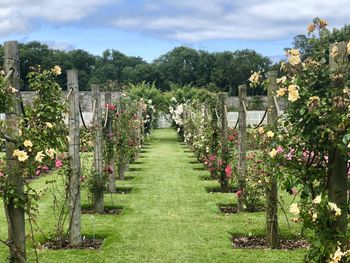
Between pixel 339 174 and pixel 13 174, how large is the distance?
2.54 meters

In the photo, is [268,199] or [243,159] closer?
[268,199]

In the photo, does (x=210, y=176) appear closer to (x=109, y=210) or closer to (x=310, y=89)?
(x=109, y=210)

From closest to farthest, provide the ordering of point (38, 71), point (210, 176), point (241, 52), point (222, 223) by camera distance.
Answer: point (38, 71) < point (222, 223) < point (210, 176) < point (241, 52)

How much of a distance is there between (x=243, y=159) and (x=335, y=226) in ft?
14.4

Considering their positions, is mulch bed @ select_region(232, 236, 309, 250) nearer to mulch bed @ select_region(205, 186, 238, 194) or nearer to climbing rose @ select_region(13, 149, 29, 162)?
climbing rose @ select_region(13, 149, 29, 162)

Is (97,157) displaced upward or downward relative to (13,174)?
downward

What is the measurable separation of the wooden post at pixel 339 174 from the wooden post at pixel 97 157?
15.4ft

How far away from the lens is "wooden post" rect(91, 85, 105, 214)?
7.67 metres

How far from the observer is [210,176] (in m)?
12.0

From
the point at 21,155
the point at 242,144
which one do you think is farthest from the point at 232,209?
the point at 21,155

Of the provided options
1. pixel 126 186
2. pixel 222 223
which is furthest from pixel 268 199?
pixel 126 186

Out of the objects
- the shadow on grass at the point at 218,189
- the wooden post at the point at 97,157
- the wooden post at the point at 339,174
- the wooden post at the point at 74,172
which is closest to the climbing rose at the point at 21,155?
the wooden post at the point at 74,172

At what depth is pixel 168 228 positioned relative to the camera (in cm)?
671

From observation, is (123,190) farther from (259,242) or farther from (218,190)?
Result: (259,242)
